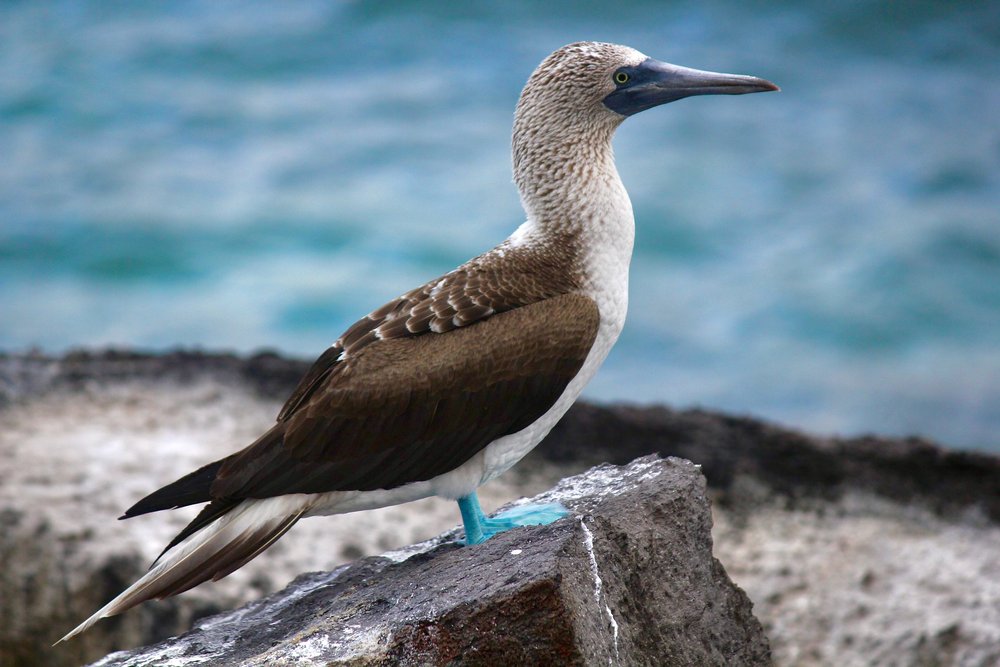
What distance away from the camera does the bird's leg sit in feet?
21.2

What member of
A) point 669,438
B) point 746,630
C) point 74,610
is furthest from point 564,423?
point 746,630

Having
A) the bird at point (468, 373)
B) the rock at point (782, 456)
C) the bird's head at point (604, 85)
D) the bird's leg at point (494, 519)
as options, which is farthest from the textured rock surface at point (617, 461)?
the bird's head at point (604, 85)

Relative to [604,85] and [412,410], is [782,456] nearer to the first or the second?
[604,85]

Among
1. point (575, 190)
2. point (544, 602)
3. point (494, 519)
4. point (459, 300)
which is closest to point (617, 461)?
point (494, 519)

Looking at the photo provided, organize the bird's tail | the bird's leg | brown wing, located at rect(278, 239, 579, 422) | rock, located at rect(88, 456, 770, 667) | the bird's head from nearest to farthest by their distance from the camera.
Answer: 1. rock, located at rect(88, 456, 770, 667)
2. the bird's tail
3. brown wing, located at rect(278, 239, 579, 422)
4. the bird's leg
5. the bird's head

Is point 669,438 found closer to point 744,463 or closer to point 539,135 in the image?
point 744,463

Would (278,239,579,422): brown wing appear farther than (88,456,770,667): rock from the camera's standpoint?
Yes

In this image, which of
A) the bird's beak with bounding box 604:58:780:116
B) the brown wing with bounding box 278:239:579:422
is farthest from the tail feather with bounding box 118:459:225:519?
the bird's beak with bounding box 604:58:780:116

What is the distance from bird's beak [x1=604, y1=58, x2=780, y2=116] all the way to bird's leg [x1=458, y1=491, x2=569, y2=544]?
2.21 metres

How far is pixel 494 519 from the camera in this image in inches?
263

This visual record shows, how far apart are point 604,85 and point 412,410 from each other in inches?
82.0

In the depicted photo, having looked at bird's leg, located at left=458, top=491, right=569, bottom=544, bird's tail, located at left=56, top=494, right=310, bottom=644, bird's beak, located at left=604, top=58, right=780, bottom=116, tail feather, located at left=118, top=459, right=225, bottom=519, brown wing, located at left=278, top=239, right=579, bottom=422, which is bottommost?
bird's leg, located at left=458, top=491, right=569, bottom=544

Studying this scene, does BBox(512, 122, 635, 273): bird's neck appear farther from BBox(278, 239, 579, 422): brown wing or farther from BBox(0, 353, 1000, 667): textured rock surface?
BBox(0, 353, 1000, 667): textured rock surface

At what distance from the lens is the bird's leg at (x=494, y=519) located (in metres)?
6.47
